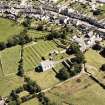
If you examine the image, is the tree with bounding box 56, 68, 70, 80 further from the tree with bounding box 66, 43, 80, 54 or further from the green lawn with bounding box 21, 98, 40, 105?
the green lawn with bounding box 21, 98, 40, 105

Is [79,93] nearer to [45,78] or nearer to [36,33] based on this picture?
[45,78]

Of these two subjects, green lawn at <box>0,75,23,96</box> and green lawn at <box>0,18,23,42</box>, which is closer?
green lawn at <box>0,75,23,96</box>

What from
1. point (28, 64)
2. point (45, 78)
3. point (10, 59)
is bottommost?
point (45, 78)

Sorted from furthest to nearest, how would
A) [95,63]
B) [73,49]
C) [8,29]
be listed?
1. [8,29]
2. [73,49]
3. [95,63]

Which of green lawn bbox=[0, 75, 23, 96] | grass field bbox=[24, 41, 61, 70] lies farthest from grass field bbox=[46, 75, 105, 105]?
grass field bbox=[24, 41, 61, 70]

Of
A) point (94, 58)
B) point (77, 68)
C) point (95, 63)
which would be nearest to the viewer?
point (77, 68)

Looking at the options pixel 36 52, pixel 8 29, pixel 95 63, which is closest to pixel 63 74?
pixel 95 63

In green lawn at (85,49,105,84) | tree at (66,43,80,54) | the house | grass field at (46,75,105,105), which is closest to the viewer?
grass field at (46,75,105,105)

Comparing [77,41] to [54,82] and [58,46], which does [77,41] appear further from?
[54,82]
